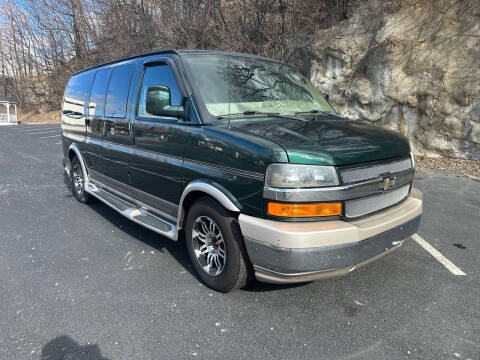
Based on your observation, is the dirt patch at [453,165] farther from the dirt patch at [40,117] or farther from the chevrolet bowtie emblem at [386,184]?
the dirt patch at [40,117]

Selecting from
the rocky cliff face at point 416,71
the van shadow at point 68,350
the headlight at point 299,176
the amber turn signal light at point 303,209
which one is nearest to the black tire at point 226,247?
the amber turn signal light at point 303,209

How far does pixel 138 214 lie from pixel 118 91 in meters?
1.63

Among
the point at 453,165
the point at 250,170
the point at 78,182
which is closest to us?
the point at 250,170

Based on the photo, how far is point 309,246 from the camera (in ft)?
8.08

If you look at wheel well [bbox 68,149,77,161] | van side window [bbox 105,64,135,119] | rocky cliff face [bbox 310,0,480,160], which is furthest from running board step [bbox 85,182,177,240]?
rocky cliff face [bbox 310,0,480,160]

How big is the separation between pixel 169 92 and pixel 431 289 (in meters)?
3.11

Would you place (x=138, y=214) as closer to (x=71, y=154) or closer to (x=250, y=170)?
(x=250, y=170)

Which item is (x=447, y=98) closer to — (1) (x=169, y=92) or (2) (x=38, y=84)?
(1) (x=169, y=92)

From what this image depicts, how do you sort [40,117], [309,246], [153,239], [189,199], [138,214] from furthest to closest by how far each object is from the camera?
[40,117]
[153,239]
[138,214]
[189,199]
[309,246]

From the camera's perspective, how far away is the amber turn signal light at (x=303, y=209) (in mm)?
2533

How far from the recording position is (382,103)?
1035cm

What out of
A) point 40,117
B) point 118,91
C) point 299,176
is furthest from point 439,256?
point 40,117

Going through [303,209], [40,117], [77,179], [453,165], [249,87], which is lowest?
[453,165]

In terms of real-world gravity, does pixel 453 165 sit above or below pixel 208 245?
below
